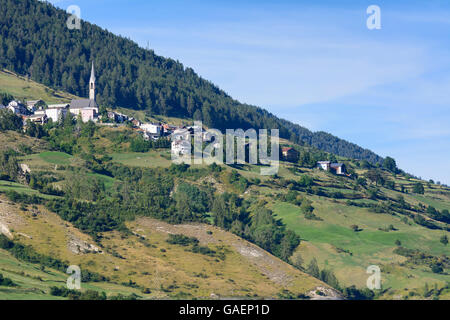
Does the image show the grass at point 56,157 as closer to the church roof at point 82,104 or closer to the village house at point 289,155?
the church roof at point 82,104

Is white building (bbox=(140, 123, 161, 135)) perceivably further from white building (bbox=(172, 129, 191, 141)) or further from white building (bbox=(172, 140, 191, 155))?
white building (bbox=(172, 140, 191, 155))

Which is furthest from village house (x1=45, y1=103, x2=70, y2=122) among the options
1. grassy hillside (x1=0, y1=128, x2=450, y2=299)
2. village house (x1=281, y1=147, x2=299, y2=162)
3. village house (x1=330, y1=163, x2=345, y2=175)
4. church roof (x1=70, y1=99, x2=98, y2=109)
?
village house (x1=330, y1=163, x2=345, y2=175)

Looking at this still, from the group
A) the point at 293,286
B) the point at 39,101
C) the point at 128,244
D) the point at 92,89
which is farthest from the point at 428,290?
the point at 92,89

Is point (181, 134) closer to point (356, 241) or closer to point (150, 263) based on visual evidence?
point (356, 241)

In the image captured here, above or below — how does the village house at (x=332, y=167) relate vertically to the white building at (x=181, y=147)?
below

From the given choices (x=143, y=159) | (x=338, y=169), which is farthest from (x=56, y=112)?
(x=338, y=169)

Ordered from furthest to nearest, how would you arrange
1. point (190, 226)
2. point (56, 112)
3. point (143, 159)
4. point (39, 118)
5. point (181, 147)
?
1. point (56, 112)
2. point (39, 118)
3. point (181, 147)
4. point (143, 159)
5. point (190, 226)

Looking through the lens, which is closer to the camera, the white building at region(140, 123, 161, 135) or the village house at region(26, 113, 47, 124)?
the village house at region(26, 113, 47, 124)

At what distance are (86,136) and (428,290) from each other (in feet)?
263

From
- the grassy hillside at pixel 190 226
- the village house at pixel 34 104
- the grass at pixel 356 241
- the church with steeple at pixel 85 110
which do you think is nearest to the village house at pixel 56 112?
the church with steeple at pixel 85 110

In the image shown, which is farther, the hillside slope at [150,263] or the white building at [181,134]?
the white building at [181,134]

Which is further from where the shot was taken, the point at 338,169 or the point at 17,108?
the point at 338,169

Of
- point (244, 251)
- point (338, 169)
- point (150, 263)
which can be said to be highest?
point (338, 169)
